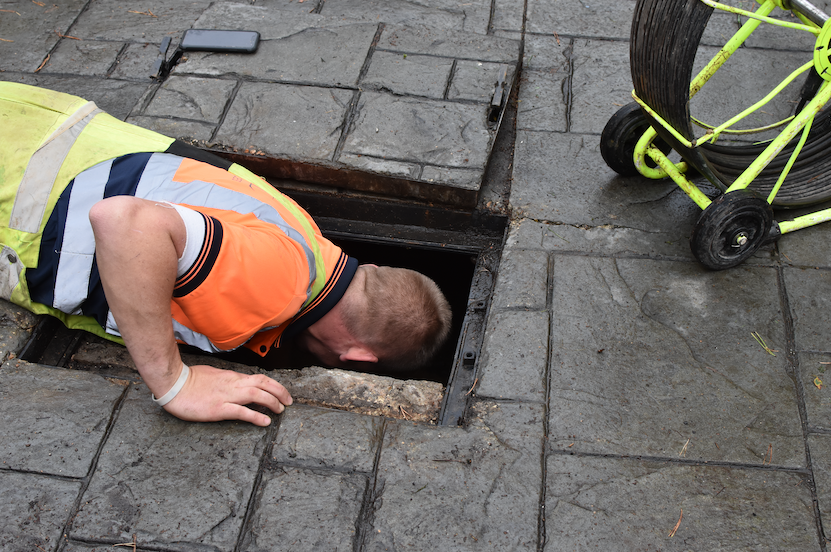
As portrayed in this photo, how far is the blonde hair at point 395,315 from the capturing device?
2488 millimetres

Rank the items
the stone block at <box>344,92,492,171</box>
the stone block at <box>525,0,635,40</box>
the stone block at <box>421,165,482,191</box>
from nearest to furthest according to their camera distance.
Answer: the stone block at <box>421,165,482,191</box>, the stone block at <box>344,92,492,171</box>, the stone block at <box>525,0,635,40</box>

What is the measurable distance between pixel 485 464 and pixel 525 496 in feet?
0.55

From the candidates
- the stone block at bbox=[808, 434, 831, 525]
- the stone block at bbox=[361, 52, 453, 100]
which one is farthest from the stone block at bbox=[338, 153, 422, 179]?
the stone block at bbox=[808, 434, 831, 525]

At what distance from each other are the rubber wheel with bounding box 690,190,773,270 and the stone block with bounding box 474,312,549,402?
73 centimetres

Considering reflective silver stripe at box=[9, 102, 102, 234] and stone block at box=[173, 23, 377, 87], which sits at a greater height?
reflective silver stripe at box=[9, 102, 102, 234]

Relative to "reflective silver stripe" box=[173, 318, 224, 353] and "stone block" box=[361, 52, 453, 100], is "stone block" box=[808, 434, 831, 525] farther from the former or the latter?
"stone block" box=[361, 52, 453, 100]

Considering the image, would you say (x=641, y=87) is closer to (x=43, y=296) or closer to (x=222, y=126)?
(x=222, y=126)

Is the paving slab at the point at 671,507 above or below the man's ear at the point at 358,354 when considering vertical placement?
above

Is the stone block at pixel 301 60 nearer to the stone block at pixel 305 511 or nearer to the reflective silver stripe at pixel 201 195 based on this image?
the reflective silver stripe at pixel 201 195

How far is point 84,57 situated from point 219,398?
2.78 meters

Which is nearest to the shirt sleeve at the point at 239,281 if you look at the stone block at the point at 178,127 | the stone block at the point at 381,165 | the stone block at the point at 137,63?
the stone block at the point at 381,165

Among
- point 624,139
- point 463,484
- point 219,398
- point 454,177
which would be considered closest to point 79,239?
point 219,398

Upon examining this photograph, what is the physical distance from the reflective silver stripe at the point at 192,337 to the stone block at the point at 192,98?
145 cm

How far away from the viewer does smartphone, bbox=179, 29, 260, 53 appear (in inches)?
146
